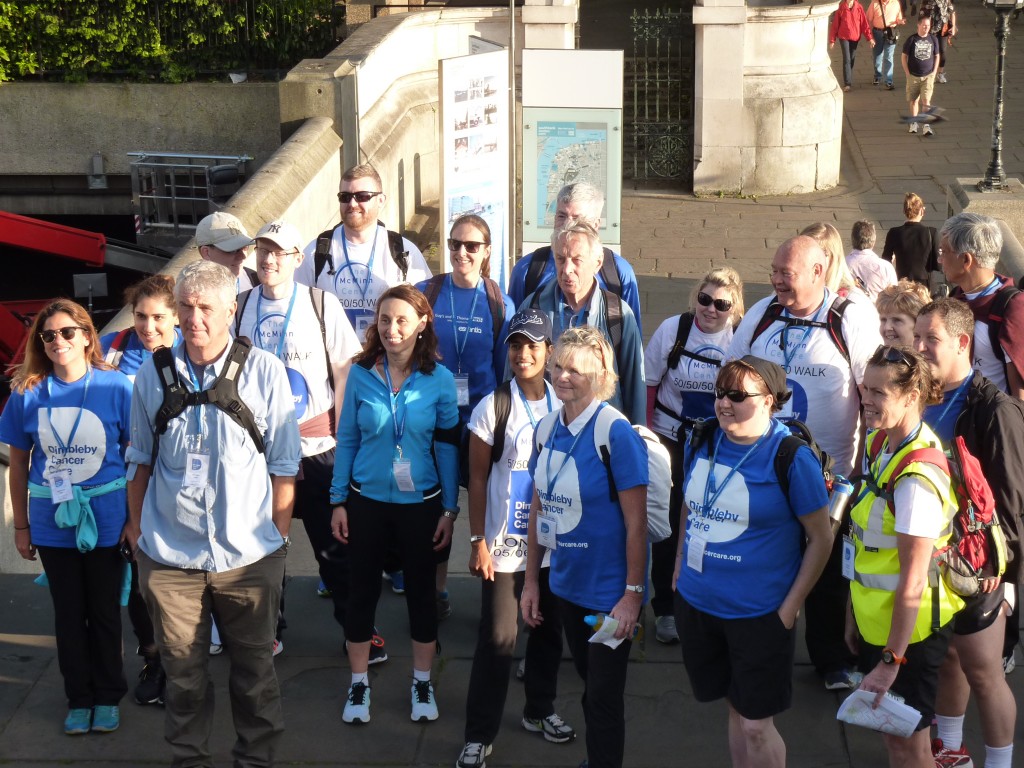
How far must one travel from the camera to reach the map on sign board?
10.1m

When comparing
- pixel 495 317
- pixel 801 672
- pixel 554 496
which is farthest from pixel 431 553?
pixel 801 672

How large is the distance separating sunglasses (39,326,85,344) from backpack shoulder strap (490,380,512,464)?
1618 mm

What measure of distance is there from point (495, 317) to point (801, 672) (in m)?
2.07

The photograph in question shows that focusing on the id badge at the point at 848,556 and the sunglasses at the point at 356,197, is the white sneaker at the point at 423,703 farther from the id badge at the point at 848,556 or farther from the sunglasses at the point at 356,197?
the sunglasses at the point at 356,197

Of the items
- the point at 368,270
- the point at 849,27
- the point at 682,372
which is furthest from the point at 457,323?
the point at 849,27

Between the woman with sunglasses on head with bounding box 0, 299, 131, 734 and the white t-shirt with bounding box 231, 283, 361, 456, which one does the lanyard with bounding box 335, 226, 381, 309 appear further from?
the woman with sunglasses on head with bounding box 0, 299, 131, 734

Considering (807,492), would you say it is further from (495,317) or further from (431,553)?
(495,317)

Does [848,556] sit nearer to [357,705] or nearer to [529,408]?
[529,408]

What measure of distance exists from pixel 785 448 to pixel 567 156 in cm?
645

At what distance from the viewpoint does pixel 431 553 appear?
16.7 feet

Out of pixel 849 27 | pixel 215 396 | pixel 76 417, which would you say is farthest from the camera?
pixel 849 27

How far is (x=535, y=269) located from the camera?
6039 millimetres

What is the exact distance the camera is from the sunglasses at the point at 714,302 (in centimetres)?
561

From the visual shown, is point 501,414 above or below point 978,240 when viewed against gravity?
below
